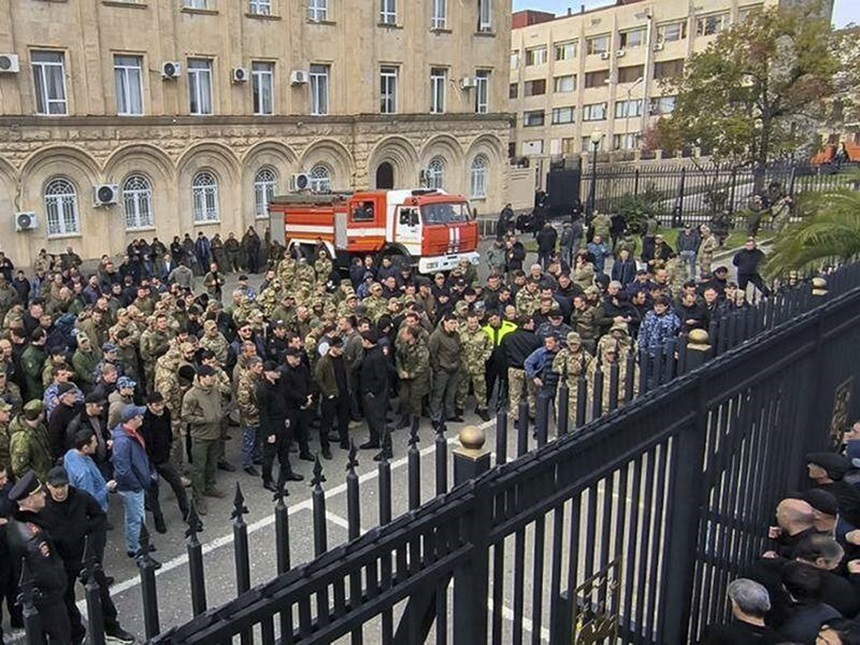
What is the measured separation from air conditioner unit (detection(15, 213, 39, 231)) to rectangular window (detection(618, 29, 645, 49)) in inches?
1996

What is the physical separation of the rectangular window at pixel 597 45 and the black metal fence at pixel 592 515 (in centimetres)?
6209

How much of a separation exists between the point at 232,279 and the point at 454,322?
16638mm

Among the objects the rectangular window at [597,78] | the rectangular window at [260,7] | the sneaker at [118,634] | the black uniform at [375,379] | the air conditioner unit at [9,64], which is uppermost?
the rectangular window at [597,78]

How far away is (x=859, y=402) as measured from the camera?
7.72m

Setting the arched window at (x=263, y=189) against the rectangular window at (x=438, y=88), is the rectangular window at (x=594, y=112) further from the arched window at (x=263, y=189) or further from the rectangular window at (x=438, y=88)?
the arched window at (x=263, y=189)

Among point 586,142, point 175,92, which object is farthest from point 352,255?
point 586,142

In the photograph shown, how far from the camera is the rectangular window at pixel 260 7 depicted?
2903cm

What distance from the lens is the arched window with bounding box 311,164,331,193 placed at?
32.0 m

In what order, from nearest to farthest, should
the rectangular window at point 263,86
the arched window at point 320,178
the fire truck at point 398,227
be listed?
the fire truck at point 398,227, the rectangular window at point 263,86, the arched window at point 320,178

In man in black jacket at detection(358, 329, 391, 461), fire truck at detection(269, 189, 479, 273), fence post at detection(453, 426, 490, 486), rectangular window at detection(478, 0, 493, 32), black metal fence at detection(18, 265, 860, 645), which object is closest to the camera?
Answer: black metal fence at detection(18, 265, 860, 645)

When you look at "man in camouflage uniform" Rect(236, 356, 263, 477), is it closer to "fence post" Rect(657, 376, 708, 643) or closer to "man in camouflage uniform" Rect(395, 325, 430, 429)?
"man in camouflage uniform" Rect(395, 325, 430, 429)

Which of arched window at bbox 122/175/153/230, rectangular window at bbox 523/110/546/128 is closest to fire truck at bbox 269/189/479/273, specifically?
arched window at bbox 122/175/153/230

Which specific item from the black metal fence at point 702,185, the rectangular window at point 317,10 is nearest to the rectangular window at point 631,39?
the black metal fence at point 702,185

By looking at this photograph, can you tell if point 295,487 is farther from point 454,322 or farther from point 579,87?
point 579,87
